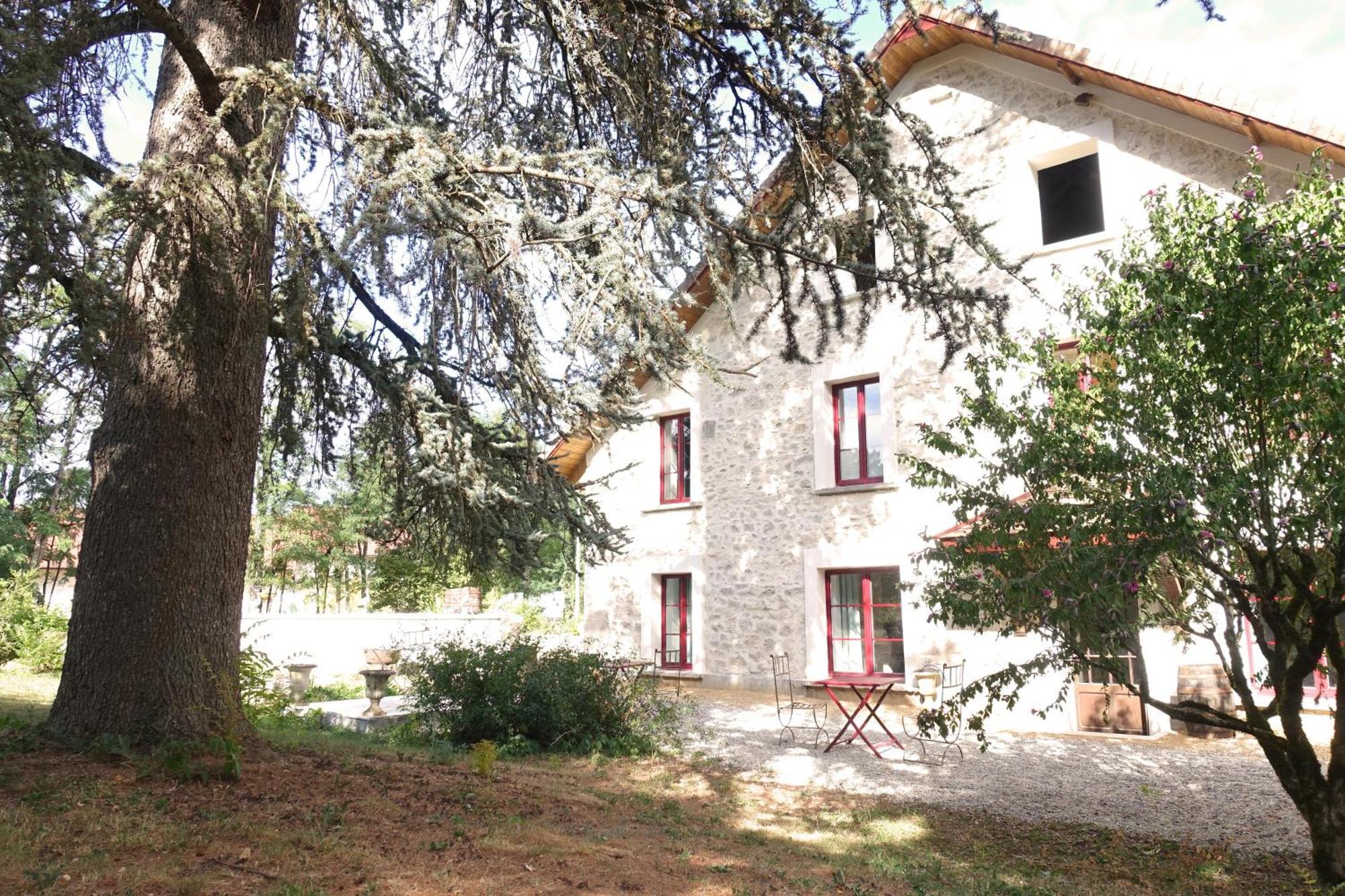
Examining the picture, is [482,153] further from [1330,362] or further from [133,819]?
[1330,362]

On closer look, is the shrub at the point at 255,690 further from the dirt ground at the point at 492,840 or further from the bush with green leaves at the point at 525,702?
the bush with green leaves at the point at 525,702

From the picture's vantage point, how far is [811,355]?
44.4 ft

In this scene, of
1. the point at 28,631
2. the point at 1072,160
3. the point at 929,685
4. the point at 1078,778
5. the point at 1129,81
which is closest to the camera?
the point at 1078,778

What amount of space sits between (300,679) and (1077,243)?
12.8m

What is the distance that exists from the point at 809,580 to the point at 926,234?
751 cm

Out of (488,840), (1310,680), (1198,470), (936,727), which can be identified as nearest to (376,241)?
(488,840)

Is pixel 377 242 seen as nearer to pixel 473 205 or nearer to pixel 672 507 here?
pixel 473 205

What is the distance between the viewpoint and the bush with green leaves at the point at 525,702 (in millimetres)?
8242

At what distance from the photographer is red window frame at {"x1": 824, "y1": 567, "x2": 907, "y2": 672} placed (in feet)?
38.3

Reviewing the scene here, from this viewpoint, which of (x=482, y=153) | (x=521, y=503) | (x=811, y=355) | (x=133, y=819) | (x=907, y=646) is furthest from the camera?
(x=811, y=355)

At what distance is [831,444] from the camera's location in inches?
494

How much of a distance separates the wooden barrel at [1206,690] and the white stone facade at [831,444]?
0.72ft

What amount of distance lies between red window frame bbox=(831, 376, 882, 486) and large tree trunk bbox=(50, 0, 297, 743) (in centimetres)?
888

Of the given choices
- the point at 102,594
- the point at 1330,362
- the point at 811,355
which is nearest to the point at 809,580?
the point at 811,355
